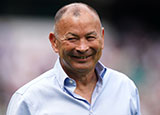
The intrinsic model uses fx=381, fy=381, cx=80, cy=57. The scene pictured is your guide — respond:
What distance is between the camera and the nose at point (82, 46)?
A: 2482 mm

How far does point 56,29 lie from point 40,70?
4348 mm

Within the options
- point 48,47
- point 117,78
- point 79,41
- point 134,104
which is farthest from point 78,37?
point 48,47

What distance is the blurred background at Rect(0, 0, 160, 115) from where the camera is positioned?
6918 mm

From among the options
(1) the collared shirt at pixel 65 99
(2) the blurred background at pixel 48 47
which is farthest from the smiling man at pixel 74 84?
(2) the blurred background at pixel 48 47

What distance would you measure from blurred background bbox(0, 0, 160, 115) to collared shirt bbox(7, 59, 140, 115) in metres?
4.17

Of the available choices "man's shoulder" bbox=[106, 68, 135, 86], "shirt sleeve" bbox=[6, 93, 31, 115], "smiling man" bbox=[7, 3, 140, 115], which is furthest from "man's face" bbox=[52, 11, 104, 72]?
"shirt sleeve" bbox=[6, 93, 31, 115]

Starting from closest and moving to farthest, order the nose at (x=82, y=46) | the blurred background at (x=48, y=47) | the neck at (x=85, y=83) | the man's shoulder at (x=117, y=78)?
the nose at (x=82, y=46) → the neck at (x=85, y=83) → the man's shoulder at (x=117, y=78) → the blurred background at (x=48, y=47)

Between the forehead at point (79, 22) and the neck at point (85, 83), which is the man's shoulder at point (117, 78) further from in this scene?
the forehead at point (79, 22)

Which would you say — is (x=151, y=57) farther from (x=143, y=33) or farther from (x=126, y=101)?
(x=126, y=101)

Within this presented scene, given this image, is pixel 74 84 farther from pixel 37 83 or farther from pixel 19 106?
pixel 19 106

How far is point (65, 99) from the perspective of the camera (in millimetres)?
2555

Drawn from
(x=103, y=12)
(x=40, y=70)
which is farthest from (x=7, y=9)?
(x=103, y=12)

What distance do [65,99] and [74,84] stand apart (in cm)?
13

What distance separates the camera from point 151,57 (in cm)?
738
